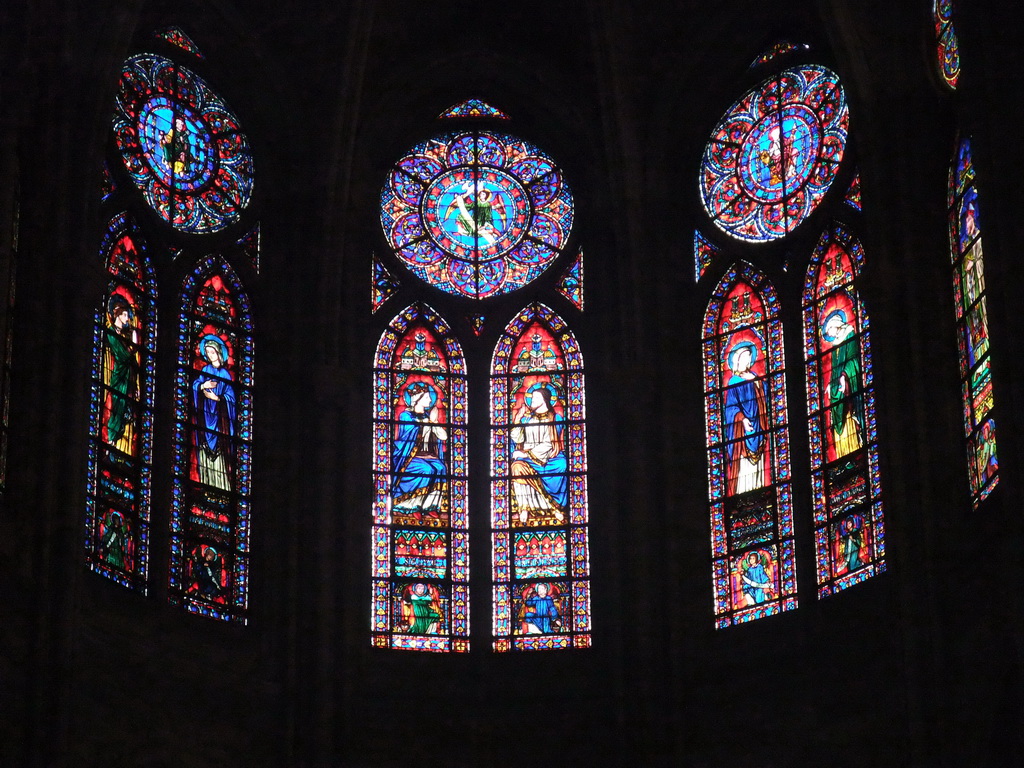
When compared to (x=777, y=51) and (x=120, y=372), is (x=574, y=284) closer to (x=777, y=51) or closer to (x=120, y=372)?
(x=777, y=51)

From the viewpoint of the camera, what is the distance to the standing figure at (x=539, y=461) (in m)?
23.9

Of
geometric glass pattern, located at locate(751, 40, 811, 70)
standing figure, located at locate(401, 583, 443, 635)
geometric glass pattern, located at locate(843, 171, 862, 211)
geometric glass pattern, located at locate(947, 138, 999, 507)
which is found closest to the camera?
geometric glass pattern, located at locate(947, 138, 999, 507)

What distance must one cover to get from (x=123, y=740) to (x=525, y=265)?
6155 millimetres

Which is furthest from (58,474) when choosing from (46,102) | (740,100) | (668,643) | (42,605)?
(740,100)

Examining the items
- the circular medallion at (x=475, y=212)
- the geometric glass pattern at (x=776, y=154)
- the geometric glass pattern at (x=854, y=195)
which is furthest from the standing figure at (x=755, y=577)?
the circular medallion at (x=475, y=212)

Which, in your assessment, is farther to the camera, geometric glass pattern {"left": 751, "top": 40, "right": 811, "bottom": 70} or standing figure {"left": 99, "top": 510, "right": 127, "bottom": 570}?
geometric glass pattern {"left": 751, "top": 40, "right": 811, "bottom": 70}

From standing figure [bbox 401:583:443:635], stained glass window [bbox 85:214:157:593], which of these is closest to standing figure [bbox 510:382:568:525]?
standing figure [bbox 401:583:443:635]

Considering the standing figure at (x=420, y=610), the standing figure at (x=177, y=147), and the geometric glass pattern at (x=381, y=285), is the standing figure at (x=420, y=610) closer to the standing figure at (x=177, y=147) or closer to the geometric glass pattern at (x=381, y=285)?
the geometric glass pattern at (x=381, y=285)

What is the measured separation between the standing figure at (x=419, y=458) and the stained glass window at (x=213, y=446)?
1.37m

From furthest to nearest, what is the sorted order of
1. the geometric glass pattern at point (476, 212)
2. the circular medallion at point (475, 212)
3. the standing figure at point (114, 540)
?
1. the circular medallion at point (475, 212)
2. the geometric glass pattern at point (476, 212)
3. the standing figure at point (114, 540)

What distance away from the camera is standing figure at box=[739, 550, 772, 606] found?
74.5 ft

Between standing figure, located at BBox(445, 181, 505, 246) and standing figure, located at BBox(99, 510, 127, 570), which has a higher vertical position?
standing figure, located at BBox(445, 181, 505, 246)

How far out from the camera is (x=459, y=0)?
24.8m

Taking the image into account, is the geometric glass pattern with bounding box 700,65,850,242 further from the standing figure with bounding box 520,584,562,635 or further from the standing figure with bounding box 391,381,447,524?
the standing figure with bounding box 520,584,562,635
